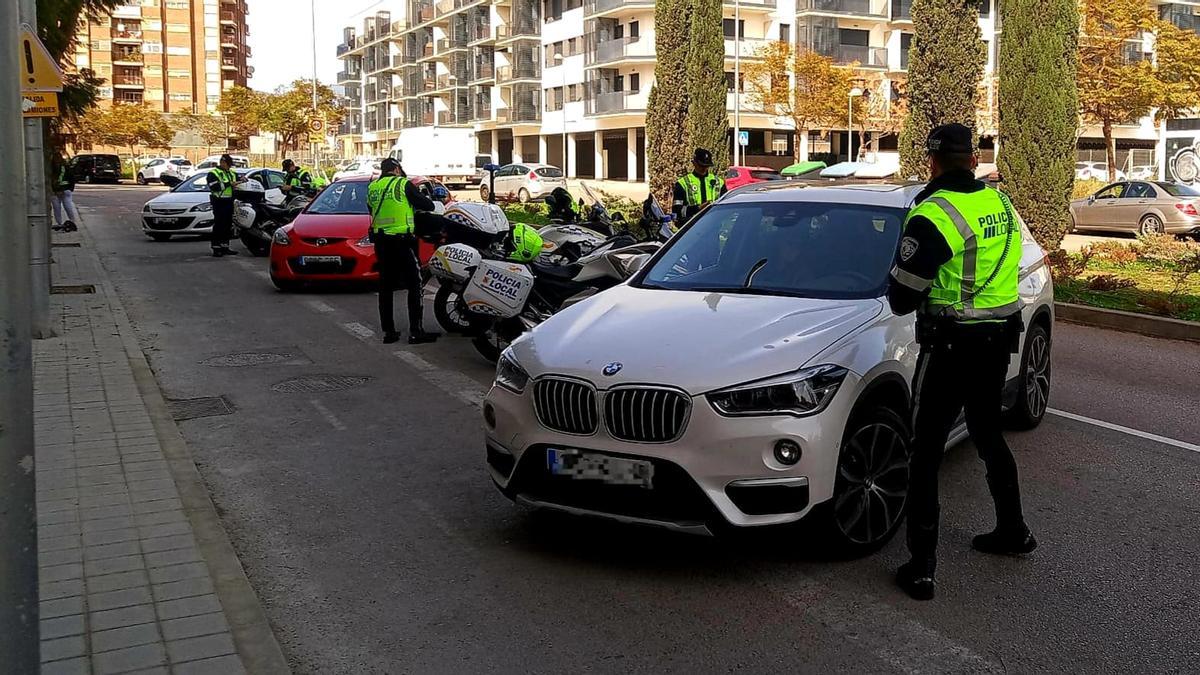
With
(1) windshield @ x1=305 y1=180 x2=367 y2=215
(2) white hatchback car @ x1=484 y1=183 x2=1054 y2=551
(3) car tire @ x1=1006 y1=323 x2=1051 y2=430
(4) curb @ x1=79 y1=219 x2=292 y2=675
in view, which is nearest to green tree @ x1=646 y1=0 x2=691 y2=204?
(1) windshield @ x1=305 y1=180 x2=367 y2=215

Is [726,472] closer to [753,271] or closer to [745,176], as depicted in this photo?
[753,271]

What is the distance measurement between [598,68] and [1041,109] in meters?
52.7

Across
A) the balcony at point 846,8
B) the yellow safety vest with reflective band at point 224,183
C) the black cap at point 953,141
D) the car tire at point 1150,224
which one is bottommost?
the car tire at point 1150,224

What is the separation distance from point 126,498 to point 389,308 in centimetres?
587

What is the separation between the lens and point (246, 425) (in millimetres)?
8305

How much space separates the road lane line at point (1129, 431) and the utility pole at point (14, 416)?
669cm

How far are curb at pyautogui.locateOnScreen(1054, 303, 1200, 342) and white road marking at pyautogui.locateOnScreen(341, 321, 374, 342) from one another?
7.98 metres

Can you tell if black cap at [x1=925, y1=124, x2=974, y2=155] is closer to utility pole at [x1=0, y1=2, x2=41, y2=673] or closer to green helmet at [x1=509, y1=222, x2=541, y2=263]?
utility pole at [x1=0, y1=2, x2=41, y2=673]

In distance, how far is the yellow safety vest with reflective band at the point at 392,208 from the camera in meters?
11.6

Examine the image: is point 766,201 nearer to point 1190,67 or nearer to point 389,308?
point 389,308

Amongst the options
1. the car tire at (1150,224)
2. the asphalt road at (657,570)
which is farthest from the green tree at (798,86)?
the asphalt road at (657,570)

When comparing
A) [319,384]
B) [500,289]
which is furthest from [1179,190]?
[319,384]

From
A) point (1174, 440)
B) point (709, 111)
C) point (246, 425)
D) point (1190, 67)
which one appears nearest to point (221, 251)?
point (709, 111)

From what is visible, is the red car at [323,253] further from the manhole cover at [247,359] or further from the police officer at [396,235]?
the manhole cover at [247,359]
